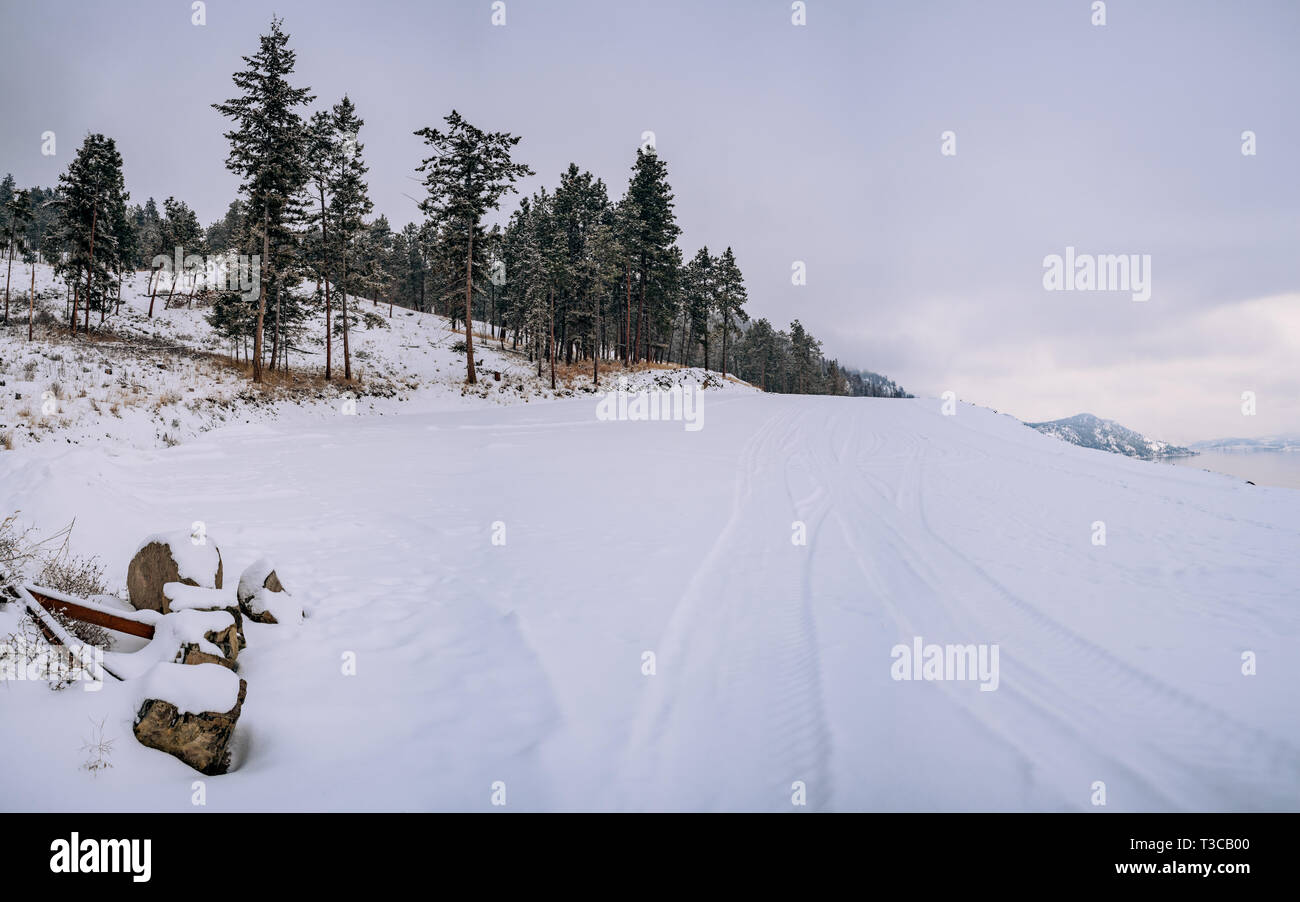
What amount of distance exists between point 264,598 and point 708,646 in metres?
4.17

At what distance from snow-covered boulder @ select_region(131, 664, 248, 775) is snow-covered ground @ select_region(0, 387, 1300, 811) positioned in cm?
11

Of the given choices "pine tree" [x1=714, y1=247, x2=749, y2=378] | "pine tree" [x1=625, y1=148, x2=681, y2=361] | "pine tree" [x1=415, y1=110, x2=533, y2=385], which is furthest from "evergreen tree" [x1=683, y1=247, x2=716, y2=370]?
"pine tree" [x1=415, y1=110, x2=533, y2=385]

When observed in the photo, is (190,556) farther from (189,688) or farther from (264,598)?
(189,688)

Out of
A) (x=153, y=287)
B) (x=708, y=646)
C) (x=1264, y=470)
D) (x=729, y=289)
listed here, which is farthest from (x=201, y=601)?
(x=153, y=287)

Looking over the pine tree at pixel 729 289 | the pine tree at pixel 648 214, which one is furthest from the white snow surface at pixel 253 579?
the pine tree at pixel 729 289

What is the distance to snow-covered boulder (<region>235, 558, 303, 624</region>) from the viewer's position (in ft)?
15.1

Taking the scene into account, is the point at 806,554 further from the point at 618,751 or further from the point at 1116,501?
the point at 1116,501

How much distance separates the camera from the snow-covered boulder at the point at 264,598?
15.1 feet

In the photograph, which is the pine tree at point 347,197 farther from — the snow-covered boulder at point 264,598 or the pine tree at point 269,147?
the snow-covered boulder at point 264,598

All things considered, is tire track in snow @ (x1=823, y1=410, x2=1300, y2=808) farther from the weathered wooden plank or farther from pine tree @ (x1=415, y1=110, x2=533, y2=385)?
pine tree @ (x1=415, y1=110, x2=533, y2=385)

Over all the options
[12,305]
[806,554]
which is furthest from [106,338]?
[806,554]

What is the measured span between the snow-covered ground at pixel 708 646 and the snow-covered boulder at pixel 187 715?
0.35 ft

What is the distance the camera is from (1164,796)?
277 centimetres
